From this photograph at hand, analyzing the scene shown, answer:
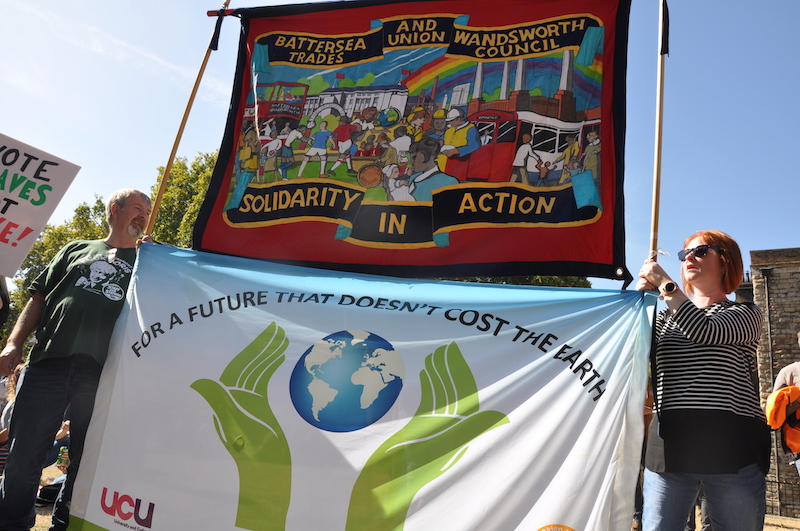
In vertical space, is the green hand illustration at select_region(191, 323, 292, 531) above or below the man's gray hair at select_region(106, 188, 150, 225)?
below

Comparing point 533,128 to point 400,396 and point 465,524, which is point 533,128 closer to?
point 400,396

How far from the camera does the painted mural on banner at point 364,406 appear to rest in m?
2.42

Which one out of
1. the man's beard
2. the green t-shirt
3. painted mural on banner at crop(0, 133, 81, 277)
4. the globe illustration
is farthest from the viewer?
the man's beard

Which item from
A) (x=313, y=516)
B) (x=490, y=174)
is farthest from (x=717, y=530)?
(x=490, y=174)

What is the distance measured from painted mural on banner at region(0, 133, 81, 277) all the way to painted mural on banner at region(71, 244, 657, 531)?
77 cm

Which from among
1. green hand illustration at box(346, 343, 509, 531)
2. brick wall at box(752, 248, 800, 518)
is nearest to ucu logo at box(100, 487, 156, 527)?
green hand illustration at box(346, 343, 509, 531)

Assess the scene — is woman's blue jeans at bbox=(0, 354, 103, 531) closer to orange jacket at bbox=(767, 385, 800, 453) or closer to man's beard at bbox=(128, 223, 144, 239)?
man's beard at bbox=(128, 223, 144, 239)

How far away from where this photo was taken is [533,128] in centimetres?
333

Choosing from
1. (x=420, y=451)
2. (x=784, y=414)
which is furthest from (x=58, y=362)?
(x=784, y=414)

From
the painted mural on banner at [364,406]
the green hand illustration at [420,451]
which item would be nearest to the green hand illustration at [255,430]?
the painted mural on banner at [364,406]

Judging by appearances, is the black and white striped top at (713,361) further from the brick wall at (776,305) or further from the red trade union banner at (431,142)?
the brick wall at (776,305)

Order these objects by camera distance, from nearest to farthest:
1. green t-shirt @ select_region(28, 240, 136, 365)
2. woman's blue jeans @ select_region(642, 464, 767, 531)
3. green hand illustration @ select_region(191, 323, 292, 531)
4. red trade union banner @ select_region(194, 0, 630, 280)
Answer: woman's blue jeans @ select_region(642, 464, 767, 531) → green hand illustration @ select_region(191, 323, 292, 531) → green t-shirt @ select_region(28, 240, 136, 365) → red trade union banner @ select_region(194, 0, 630, 280)

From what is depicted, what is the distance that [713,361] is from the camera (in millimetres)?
2285

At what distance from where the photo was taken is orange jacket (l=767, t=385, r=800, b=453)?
2742 millimetres
